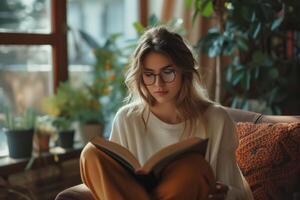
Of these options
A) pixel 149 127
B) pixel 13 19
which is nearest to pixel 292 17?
pixel 149 127

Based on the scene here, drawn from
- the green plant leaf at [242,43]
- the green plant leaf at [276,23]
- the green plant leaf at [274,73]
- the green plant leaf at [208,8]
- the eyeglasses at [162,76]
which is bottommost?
the green plant leaf at [274,73]

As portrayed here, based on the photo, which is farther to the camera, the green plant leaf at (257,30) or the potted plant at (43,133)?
the green plant leaf at (257,30)

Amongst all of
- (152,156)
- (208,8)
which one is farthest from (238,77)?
(152,156)

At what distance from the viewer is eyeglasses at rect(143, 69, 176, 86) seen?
4.86 ft

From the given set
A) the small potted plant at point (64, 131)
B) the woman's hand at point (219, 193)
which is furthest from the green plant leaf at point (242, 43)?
the woman's hand at point (219, 193)

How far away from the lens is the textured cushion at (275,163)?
171 cm

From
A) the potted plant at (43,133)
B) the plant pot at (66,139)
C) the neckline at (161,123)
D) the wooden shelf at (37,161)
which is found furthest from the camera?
the plant pot at (66,139)

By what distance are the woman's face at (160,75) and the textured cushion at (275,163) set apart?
46cm

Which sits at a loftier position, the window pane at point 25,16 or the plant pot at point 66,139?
the window pane at point 25,16

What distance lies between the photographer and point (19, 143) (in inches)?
88.7

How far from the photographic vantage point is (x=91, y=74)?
2826mm

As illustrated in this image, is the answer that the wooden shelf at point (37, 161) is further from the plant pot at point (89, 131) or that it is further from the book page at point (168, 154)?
the book page at point (168, 154)

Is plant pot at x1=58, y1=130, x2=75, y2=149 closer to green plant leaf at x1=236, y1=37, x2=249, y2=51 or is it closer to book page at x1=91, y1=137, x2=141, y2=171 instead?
green plant leaf at x1=236, y1=37, x2=249, y2=51

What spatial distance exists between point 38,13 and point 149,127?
1227mm
